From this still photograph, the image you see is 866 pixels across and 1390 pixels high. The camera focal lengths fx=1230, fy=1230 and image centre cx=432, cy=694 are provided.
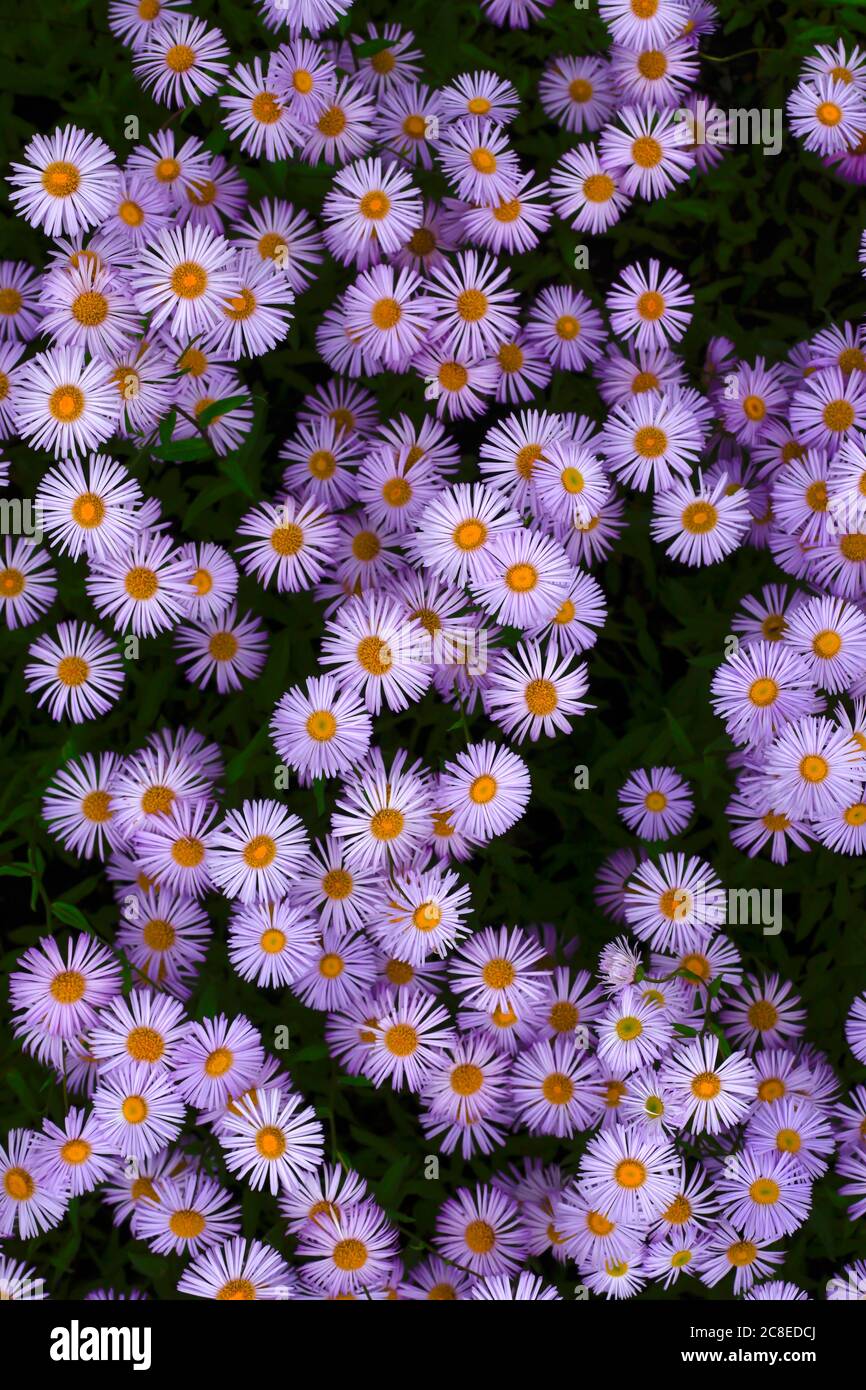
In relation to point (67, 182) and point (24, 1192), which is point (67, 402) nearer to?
point (67, 182)

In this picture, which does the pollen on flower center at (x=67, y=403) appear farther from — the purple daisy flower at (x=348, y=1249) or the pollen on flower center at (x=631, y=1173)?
the pollen on flower center at (x=631, y=1173)

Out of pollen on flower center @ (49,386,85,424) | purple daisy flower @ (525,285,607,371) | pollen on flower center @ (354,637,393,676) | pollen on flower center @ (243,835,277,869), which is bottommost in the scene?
pollen on flower center @ (243,835,277,869)

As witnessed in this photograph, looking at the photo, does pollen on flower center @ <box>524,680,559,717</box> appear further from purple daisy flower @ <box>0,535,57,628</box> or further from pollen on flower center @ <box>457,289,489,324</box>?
purple daisy flower @ <box>0,535,57,628</box>

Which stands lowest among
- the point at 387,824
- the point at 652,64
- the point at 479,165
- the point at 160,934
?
the point at 160,934

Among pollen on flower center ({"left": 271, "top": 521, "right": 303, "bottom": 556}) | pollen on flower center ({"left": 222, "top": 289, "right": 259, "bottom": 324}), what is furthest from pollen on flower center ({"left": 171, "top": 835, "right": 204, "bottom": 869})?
pollen on flower center ({"left": 222, "top": 289, "right": 259, "bottom": 324})

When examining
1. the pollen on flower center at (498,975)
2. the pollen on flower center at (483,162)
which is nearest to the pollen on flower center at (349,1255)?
the pollen on flower center at (498,975)

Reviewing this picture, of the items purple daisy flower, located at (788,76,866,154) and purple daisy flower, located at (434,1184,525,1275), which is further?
purple daisy flower, located at (788,76,866,154)

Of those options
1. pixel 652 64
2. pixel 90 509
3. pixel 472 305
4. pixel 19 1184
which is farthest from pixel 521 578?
pixel 19 1184
